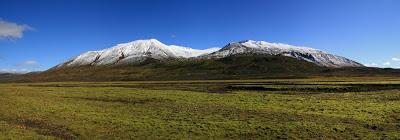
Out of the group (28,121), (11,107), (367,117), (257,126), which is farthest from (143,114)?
(367,117)

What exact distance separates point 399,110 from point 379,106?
12.9 feet

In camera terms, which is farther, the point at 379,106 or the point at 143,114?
the point at 379,106

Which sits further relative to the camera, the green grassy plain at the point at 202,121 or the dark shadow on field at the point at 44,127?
the dark shadow on field at the point at 44,127

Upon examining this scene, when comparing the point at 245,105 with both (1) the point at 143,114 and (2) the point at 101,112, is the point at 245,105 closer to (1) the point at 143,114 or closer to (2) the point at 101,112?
(1) the point at 143,114

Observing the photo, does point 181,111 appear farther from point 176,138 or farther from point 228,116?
point 176,138

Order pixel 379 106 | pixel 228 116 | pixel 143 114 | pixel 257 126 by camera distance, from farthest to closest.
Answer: pixel 379 106
pixel 143 114
pixel 228 116
pixel 257 126

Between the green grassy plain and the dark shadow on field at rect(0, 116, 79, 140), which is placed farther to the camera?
the dark shadow on field at rect(0, 116, 79, 140)

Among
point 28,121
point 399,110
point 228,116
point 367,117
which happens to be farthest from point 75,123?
point 399,110

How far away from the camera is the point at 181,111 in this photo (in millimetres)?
45969

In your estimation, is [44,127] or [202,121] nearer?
[44,127]

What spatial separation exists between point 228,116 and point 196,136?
33.2ft

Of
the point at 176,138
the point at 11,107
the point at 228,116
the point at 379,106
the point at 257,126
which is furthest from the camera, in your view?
the point at 11,107

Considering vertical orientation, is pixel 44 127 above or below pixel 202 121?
below

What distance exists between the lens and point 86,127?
3591cm
